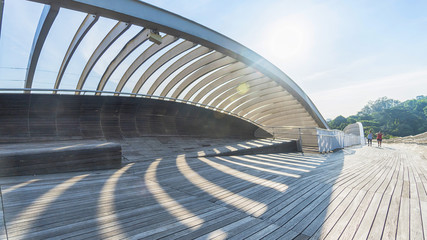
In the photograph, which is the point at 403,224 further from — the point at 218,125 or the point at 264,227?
the point at 218,125

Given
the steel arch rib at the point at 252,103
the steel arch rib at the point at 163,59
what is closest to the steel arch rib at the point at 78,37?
the steel arch rib at the point at 163,59

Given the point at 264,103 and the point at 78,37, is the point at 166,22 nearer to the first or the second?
the point at 78,37

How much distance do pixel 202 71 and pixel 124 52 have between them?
502 centimetres

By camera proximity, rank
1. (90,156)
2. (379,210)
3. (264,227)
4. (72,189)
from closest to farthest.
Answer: (264,227) < (379,210) < (72,189) < (90,156)

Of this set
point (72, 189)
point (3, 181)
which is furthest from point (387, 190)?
point (3, 181)

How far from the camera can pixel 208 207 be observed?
290cm

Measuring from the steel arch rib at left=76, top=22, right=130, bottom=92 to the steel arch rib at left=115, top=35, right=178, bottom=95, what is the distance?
1.87 m

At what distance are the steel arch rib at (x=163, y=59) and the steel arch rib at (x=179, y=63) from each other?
2.93ft

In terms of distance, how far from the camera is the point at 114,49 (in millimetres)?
9812

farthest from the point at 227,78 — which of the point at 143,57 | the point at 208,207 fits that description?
the point at 208,207

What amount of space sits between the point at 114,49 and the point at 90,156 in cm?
694

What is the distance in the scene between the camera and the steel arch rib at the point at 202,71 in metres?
12.3

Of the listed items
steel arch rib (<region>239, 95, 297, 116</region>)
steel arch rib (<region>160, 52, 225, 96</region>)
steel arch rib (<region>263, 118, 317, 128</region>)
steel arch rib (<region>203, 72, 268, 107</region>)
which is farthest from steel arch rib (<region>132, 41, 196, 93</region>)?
steel arch rib (<region>263, 118, 317, 128</region>)

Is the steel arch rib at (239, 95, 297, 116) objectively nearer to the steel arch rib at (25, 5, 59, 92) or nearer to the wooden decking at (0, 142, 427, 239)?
the wooden decking at (0, 142, 427, 239)
